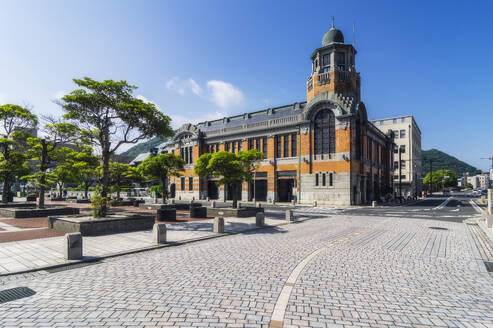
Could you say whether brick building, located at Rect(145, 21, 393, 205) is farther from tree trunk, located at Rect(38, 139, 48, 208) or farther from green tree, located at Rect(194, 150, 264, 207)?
tree trunk, located at Rect(38, 139, 48, 208)

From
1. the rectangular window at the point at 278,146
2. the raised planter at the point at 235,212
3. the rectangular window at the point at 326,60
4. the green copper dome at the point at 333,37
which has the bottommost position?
the raised planter at the point at 235,212

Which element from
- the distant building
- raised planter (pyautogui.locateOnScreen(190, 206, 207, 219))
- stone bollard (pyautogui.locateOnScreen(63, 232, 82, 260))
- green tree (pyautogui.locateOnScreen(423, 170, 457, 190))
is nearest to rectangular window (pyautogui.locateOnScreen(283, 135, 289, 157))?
raised planter (pyautogui.locateOnScreen(190, 206, 207, 219))

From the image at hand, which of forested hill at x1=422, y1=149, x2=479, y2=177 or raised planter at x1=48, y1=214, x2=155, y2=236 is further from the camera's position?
forested hill at x1=422, y1=149, x2=479, y2=177

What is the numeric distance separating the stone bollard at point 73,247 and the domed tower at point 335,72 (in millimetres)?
33971

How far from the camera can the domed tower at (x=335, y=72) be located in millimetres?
36125

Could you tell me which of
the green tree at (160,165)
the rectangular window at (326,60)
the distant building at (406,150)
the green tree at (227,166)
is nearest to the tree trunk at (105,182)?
the green tree at (227,166)

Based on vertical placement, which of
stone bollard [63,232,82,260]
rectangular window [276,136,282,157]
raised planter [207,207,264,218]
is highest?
rectangular window [276,136,282,157]

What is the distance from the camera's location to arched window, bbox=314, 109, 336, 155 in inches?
1400

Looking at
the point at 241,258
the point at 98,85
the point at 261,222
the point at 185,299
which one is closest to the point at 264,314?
the point at 185,299

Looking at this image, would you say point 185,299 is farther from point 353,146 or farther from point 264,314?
point 353,146

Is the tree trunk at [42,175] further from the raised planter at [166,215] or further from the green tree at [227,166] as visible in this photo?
the green tree at [227,166]

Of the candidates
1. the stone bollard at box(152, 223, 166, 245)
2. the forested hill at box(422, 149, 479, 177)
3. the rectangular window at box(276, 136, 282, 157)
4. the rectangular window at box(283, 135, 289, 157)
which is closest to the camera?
the stone bollard at box(152, 223, 166, 245)

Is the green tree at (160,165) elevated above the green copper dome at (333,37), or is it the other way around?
the green copper dome at (333,37)

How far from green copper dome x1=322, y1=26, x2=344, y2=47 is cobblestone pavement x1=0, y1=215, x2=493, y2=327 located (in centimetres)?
3577
